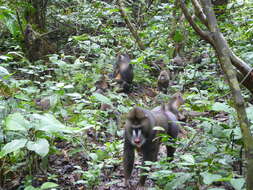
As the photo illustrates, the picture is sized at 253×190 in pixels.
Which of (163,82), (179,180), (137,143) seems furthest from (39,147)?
(163,82)

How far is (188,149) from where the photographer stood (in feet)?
12.1

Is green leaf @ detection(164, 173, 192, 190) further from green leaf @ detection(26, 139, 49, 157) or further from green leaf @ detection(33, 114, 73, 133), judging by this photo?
green leaf @ detection(26, 139, 49, 157)

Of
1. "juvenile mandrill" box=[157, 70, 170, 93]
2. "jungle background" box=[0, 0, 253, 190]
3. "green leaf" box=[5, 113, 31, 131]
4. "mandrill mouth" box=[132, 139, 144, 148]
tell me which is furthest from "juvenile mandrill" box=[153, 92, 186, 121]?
"green leaf" box=[5, 113, 31, 131]

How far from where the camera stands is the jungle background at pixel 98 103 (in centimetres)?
270

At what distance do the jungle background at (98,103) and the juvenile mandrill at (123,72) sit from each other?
25 cm

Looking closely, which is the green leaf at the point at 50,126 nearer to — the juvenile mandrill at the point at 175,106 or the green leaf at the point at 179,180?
the green leaf at the point at 179,180

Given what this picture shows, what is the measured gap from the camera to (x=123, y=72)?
8.40 metres

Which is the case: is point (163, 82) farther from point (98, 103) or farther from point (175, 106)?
point (98, 103)

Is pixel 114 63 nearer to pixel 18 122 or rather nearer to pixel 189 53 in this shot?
pixel 189 53

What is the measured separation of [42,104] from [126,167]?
186 cm

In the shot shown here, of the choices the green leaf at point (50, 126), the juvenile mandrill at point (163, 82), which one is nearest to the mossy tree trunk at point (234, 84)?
the green leaf at point (50, 126)

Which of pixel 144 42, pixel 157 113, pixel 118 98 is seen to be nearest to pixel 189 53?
pixel 144 42

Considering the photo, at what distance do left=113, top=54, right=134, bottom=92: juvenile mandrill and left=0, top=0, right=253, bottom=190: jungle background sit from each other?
0.25m

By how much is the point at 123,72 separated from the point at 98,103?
3112mm
